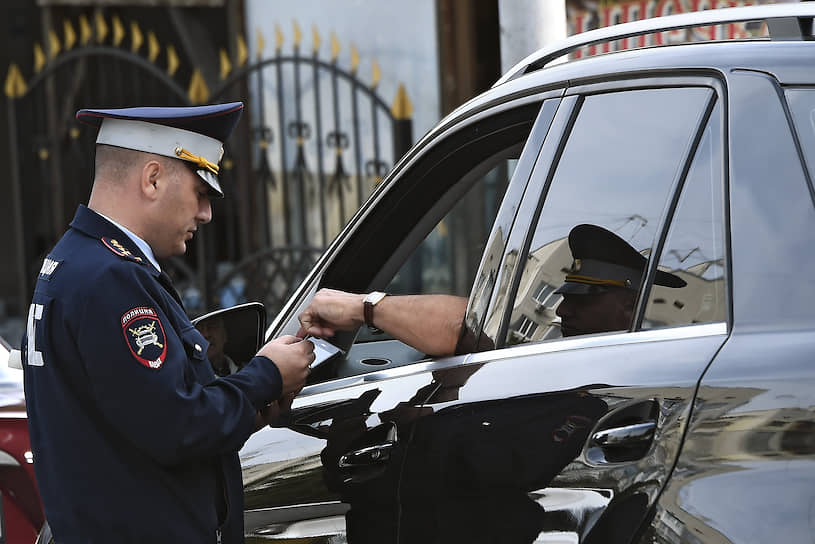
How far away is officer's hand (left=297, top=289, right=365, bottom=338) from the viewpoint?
2318mm

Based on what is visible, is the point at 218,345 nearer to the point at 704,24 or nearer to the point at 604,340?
the point at 604,340

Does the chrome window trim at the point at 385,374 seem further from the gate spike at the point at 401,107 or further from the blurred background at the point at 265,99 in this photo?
the blurred background at the point at 265,99

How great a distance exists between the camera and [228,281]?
22.2 feet

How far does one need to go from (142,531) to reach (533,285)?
77 cm

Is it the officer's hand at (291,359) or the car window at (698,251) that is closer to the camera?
the car window at (698,251)

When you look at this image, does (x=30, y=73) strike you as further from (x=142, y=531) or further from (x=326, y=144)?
(x=142, y=531)

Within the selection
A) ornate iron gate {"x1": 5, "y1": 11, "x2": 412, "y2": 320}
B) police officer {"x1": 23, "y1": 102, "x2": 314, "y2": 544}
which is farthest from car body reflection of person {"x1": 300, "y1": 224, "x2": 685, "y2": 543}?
ornate iron gate {"x1": 5, "y1": 11, "x2": 412, "y2": 320}

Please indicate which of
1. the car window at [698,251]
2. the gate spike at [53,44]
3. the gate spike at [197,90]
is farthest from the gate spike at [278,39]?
the car window at [698,251]

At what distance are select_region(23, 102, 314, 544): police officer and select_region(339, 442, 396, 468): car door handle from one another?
0.18 metres

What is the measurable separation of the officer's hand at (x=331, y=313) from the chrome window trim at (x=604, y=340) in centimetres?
39

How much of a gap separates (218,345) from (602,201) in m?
0.93

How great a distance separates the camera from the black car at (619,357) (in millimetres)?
1550

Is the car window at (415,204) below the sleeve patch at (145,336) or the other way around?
the other way around

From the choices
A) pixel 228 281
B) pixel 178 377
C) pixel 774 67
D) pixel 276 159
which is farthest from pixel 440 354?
pixel 276 159
